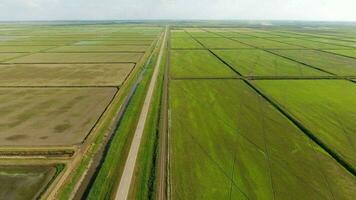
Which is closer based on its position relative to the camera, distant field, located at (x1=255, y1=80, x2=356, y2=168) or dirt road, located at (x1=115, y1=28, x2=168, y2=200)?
dirt road, located at (x1=115, y1=28, x2=168, y2=200)

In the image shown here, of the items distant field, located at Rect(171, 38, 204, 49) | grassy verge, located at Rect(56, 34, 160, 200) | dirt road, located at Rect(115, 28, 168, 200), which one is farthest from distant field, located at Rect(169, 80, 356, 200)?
distant field, located at Rect(171, 38, 204, 49)

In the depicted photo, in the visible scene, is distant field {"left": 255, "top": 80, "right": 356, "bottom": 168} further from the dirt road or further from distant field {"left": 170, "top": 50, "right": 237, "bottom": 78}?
the dirt road

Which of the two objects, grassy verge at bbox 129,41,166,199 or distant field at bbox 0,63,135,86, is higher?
grassy verge at bbox 129,41,166,199

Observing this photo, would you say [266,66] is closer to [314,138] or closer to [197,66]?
[197,66]

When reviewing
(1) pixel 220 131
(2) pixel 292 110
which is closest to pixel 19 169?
(1) pixel 220 131

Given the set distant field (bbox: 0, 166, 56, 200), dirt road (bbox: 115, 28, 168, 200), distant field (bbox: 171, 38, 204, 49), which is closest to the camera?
distant field (bbox: 0, 166, 56, 200)

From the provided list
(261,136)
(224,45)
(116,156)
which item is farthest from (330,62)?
(116,156)
